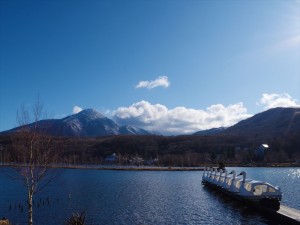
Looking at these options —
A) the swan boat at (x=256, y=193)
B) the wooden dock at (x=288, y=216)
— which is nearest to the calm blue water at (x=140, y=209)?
the swan boat at (x=256, y=193)

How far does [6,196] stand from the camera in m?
76.5

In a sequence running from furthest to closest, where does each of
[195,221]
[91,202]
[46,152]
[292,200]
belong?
[91,202] → [292,200] → [195,221] → [46,152]

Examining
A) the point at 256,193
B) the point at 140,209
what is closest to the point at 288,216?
the point at 256,193

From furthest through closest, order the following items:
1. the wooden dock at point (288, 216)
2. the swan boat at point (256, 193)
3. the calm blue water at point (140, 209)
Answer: the swan boat at point (256, 193)
the calm blue water at point (140, 209)
the wooden dock at point (288, 216)

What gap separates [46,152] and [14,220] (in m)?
22.9

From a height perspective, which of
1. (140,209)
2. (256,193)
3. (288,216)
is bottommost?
(288,216)

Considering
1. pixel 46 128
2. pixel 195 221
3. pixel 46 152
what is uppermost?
pixel 46 128

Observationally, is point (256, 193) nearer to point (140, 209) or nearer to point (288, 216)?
point (288, 216)

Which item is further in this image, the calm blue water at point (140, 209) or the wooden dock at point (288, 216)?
the calm blue water at point (140, 209)

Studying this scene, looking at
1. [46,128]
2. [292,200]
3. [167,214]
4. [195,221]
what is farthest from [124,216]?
[292,200]

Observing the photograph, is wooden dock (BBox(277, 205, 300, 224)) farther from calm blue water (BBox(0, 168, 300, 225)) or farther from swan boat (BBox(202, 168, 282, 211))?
calm blue water (BBox(0, 168, 300, 225))

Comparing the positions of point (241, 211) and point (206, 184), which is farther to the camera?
point (206, 184)

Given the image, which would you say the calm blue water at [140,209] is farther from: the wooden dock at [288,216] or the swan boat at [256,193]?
the wooden dock at [288,216]

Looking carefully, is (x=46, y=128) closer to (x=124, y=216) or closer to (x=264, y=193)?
(x=124, y=216)
